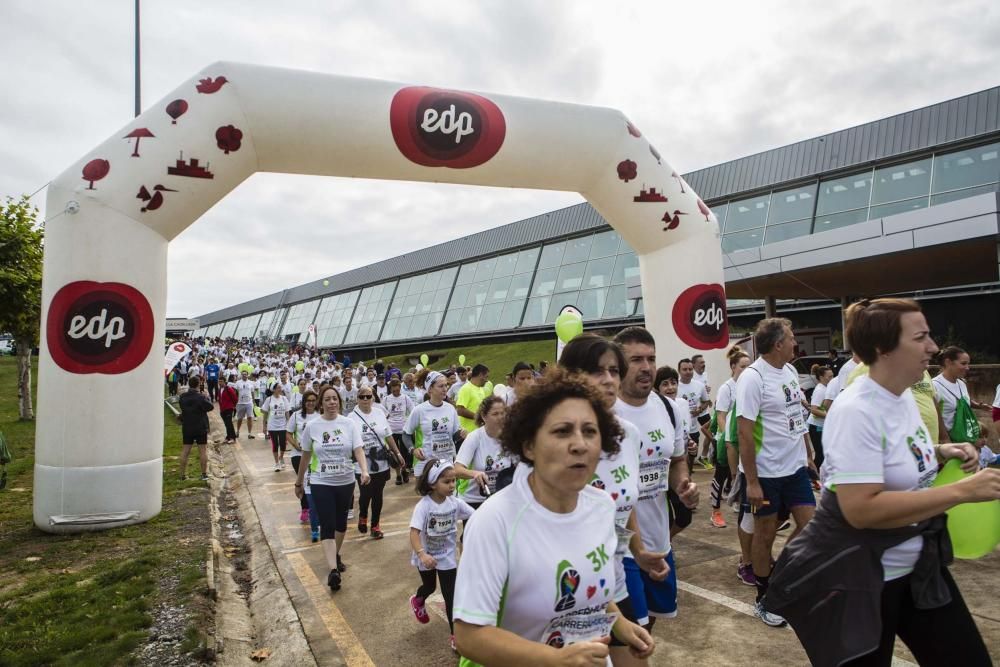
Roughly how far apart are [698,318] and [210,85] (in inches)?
311

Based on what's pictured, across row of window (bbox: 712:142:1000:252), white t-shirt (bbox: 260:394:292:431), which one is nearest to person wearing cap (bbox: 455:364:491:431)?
white t-shirt (bbox: 260:394:292:431)

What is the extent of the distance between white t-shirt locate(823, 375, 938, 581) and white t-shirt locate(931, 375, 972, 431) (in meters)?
4.41

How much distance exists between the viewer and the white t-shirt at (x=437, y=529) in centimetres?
464

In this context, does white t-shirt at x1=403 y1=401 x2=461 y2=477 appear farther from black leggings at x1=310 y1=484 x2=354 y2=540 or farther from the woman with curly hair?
the woman with curly hair

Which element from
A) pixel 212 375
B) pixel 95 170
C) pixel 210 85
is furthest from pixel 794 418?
pixel 212 375

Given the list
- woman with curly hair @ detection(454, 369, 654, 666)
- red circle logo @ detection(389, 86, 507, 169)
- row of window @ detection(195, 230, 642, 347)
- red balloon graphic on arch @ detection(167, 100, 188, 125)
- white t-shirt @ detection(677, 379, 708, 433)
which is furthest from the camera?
row of window @ detection(195, 230, 642, 347)

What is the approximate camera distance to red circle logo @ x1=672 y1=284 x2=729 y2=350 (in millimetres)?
10305

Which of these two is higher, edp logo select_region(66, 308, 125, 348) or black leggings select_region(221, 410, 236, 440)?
edp logo select_region(66, 308, 125, 348)

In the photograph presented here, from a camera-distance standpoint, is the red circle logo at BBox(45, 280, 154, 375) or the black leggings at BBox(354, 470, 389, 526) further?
the black leggings at BBox(354, 470, 389, 526)

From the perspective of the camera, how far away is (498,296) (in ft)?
104

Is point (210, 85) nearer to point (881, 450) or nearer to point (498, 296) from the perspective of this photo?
point (881, 450)

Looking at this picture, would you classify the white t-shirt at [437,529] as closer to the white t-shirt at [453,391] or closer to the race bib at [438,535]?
the race bib at [438,535]

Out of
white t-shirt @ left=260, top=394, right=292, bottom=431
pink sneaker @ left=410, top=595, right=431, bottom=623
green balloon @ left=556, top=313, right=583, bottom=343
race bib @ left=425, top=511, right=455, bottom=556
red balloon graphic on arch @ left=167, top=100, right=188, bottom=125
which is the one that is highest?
red balloon graphic on arch @ left=167, top=100, right=188, bottom=125

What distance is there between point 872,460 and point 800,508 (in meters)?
2.56
